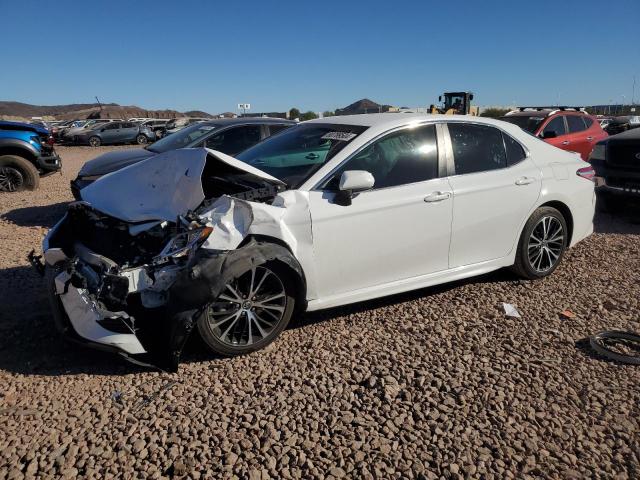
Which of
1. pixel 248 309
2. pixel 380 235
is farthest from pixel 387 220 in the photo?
pixel 248 309

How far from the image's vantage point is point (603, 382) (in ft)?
10.8

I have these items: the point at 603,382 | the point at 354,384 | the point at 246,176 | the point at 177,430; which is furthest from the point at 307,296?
the point at 603,382

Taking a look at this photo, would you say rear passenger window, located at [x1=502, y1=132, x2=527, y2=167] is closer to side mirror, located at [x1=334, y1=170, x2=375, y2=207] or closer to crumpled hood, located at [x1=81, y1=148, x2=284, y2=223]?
side mirror, located at [x1=334, y1=170, x2=375, y2=207]

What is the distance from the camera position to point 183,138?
8500mm

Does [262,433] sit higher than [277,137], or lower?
lower

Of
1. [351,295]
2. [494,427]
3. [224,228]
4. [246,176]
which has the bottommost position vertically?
[494,427]

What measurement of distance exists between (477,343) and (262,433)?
187 cm

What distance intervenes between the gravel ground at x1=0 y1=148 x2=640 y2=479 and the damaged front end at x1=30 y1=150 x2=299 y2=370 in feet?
1.18

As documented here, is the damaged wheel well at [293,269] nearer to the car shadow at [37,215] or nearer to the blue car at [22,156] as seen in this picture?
the car shadow at [37,215]

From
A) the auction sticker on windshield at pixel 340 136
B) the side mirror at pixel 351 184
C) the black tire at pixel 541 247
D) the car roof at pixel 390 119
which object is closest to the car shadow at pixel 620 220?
the black tire at pixel 541 247

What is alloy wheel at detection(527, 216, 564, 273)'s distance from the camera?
16.1ft

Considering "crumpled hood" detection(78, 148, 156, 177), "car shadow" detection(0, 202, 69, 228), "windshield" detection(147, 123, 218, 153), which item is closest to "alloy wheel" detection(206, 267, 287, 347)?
"crumpled hood" detection(78, 148, 156, 177)

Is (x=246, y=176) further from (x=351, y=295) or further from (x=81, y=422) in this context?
(x=81, y=422)

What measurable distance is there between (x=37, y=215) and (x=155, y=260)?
6054 mm
